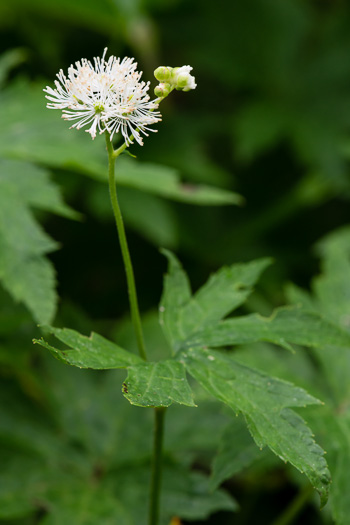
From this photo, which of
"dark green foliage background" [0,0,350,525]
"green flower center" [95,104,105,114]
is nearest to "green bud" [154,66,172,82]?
"green flower center" [95,104,105,114]

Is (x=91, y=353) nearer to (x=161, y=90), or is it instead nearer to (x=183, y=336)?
(x=183, y=336)

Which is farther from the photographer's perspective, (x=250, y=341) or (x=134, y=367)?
(x=250, y=341)

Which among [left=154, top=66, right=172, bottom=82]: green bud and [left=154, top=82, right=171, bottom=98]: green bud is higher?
[left=154, top=66, right=172, bottom=82]: green bud

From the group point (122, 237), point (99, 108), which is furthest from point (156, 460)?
point (99, 108)

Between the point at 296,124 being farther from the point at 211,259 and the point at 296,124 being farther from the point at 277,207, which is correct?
the point at 211,259

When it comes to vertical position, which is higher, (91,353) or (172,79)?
(172,79)

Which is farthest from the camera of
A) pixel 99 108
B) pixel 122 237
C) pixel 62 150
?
pixel 62 150

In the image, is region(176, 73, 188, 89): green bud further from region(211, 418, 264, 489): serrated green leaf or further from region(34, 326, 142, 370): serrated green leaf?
region(211, 418, 264, 489): serrated green leaf
